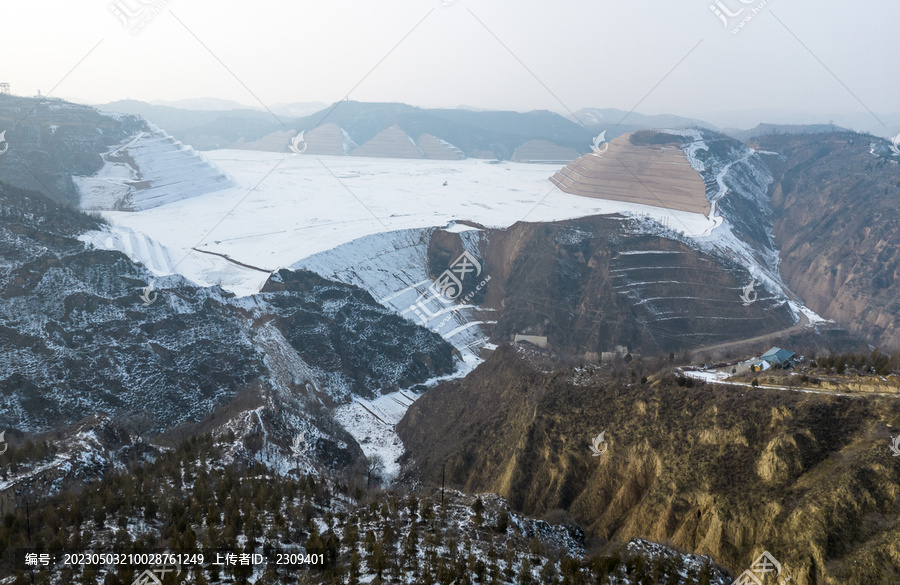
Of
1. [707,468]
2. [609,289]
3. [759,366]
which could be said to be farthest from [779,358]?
[609,289]

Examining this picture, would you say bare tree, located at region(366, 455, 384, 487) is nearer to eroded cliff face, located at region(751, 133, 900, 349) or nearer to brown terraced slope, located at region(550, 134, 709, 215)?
eroded cliff face, located at region(751, 133, 900, 349)

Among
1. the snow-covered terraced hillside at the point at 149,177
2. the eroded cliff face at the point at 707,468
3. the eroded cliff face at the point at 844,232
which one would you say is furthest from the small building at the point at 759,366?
the snow-covered terraced hillside at the point at 149,177

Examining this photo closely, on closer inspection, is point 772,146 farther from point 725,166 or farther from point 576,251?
point 576,251

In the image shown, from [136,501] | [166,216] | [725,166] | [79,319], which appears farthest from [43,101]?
[725,166]

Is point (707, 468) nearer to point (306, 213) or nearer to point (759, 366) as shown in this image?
point (759, 366)

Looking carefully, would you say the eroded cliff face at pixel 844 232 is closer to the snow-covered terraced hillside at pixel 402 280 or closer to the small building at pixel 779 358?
the small building at pixel 779 358

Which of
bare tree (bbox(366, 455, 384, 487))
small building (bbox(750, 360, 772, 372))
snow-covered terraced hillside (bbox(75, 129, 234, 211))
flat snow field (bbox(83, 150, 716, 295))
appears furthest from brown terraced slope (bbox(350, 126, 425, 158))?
small building (bbox(750, 360, 772, 372))
